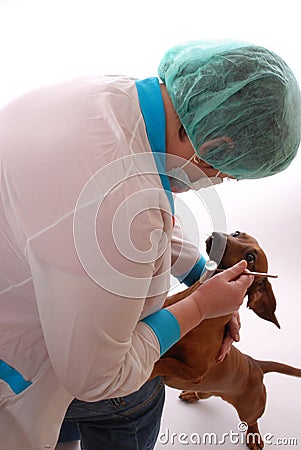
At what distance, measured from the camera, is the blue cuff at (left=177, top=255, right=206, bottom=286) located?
1.27 metres

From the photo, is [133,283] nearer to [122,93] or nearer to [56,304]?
[56,304]

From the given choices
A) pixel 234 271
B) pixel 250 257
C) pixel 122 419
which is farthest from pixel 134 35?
pixel 122 419

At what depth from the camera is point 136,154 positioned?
84cm

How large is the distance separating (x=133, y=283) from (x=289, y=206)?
155 centimetres

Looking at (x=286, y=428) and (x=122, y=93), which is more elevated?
(x=122, y=93)

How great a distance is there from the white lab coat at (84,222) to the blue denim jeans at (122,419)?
0.28 m

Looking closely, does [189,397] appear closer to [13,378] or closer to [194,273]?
[194,273]

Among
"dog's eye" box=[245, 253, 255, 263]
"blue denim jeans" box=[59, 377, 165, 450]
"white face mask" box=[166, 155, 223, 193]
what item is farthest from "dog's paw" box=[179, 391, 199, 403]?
"white face mask" box=[166, 155, 223, 193]

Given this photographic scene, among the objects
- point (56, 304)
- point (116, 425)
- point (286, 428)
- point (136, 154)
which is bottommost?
point (286, 428)

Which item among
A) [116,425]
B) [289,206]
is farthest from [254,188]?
[116,425]

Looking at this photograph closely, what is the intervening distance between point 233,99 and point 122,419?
2.21 ft

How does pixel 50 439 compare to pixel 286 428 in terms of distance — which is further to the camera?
pixel 286 428

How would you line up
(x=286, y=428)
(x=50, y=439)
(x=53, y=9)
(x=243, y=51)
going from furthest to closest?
1. (x=53, y=9)
2. (x=286, y=428)
3. (x=50, y=439)
4. (x=243, y=51)

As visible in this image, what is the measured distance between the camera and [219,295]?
108 cm
